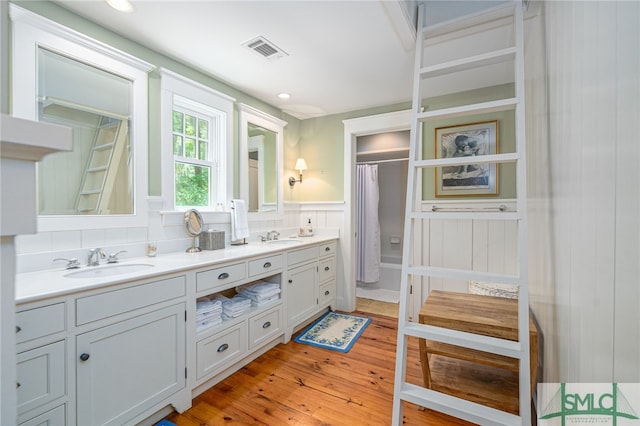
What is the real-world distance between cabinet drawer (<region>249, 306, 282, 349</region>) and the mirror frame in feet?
3.39

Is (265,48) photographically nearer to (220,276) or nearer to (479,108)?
(479,108)

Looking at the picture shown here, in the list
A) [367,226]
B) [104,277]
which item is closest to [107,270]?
[104,277]

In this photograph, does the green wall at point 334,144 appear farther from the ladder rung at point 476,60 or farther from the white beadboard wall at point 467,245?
the ladder rung at point 476,60

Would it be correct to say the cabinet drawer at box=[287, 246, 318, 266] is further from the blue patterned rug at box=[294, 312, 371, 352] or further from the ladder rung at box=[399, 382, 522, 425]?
the ladder rung at box=[399, 382, 522, 425]

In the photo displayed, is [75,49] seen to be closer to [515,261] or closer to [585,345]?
[585,345]

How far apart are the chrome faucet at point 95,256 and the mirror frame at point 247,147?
4.30 ft

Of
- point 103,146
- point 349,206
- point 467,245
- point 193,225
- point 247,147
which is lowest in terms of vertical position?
point 467,245

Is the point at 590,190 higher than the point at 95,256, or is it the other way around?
the point at 590,190

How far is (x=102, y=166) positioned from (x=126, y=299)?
0.97 meters

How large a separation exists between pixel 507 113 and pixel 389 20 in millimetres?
1543

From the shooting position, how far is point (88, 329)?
1303mm

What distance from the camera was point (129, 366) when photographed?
4.80 feet

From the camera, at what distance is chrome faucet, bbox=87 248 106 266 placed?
1.72 m

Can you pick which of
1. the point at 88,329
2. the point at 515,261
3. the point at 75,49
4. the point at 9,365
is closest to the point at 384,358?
the point at 515,261
